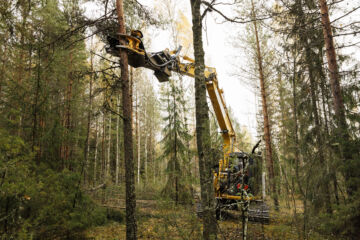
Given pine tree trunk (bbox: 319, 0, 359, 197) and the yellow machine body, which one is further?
the yellow machine body

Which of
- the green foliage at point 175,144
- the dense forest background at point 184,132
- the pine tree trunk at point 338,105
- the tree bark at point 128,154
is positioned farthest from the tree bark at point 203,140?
the green foliage at point 175,144

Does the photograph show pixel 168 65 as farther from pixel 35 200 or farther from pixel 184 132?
pixel 35 200

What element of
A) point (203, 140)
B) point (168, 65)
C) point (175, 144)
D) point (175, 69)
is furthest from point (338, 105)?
point (175, 144)

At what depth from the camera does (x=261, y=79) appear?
10.6 meters

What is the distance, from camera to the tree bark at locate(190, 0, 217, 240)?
3025mm

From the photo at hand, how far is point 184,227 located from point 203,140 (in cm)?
154

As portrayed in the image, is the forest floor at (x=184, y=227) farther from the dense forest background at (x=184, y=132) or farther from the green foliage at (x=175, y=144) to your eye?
the green foliage at (x=175, y=144)

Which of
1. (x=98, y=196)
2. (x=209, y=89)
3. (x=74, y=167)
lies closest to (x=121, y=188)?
(x=98, y=196)

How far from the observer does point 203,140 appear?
10.8 feet

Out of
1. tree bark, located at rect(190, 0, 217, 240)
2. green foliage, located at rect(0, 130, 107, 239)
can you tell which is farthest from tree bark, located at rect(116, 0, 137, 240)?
tree bark, located at rect(190, 0, 217, 240)

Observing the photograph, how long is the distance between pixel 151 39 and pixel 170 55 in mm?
6787

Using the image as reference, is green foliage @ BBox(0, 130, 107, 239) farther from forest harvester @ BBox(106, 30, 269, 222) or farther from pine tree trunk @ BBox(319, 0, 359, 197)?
pine tree trunk @ BBox(319, 0, 359, 197)

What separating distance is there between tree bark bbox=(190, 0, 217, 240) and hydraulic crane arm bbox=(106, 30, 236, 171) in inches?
25.4

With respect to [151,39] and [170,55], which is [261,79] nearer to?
[170,55]
